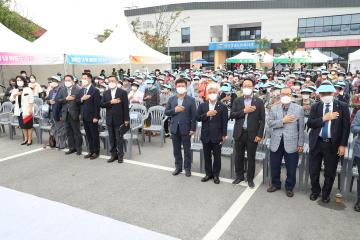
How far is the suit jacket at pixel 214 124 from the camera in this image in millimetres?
5664

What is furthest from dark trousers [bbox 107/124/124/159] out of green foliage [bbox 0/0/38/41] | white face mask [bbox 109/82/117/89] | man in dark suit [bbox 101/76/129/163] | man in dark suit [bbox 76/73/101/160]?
green foliage [bbox 0/0/38/41]

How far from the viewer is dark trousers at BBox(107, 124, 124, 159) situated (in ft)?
23.0

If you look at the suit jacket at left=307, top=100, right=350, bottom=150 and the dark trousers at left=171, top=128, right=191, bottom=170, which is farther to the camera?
the dark trousers at left=171, top=128, right=191, bottom=170

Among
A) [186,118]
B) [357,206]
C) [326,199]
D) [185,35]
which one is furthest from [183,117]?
[185,35]

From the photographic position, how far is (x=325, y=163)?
4.87 metres

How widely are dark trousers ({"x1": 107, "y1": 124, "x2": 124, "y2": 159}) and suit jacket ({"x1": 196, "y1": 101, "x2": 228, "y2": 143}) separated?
214 cm

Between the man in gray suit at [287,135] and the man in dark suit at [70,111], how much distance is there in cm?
450

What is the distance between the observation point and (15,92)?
28.8ft

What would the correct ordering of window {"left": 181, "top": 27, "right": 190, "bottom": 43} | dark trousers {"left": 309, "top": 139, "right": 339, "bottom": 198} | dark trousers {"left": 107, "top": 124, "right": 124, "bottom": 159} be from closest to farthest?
dark trousers {"left": 309, "top": 139, "right": 339, "bottom": 198} < dark trousers {"left": 107, "top": 124, "right": 124, "bottom": 159} < window {"left": 181, "top": 27, "right": 190, "bottom": 43}

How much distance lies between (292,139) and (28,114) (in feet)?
22.3

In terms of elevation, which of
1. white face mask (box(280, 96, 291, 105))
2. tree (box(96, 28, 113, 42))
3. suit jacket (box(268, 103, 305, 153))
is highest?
tree (box(96, 28, 113, 42))

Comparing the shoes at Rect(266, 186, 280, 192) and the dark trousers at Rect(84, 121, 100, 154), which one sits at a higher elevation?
the dark trousers at Rect(84, 121, 100, 154)

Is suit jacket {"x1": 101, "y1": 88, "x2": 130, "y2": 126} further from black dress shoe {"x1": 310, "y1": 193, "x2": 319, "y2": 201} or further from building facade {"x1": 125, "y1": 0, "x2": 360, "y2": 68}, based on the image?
building facade {"x1": 125, "y1": 0, "x2": 360, "y2": 68}

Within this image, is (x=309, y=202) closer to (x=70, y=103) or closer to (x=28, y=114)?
(x=70, y=103)
